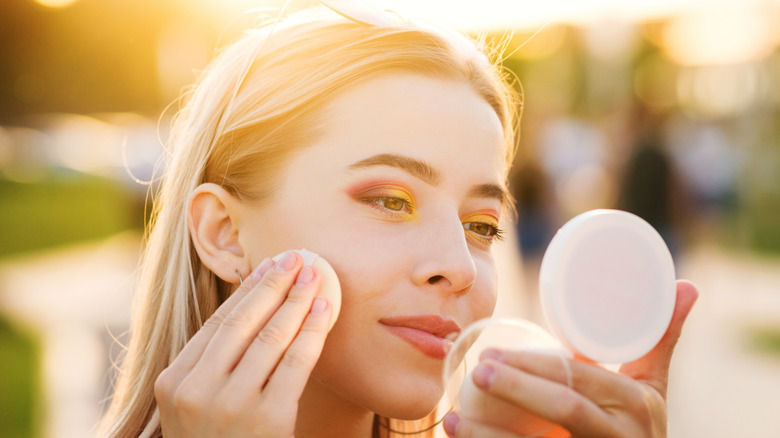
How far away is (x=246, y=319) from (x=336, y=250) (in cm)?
29

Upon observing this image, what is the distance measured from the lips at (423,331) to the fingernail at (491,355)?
315 millimetres

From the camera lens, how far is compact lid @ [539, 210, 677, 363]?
1370 millimetres

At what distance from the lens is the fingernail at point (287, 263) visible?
1613mm

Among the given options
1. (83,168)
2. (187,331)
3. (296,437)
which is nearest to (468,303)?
(296,437)

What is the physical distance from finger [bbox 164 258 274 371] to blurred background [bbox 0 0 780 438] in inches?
41.2

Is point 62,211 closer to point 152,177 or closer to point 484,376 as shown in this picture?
point 152,177

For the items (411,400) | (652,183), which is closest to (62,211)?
(652,183)

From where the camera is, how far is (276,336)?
157 centimetres

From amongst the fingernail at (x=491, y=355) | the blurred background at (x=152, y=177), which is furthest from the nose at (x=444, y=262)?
the blurred background at (x=152, y=177)

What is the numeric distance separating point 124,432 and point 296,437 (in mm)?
528

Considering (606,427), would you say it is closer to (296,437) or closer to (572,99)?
(296,437)

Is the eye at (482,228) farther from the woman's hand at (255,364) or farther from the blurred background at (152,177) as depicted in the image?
the blurred background at (152,177)

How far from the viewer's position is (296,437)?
1.95 metres

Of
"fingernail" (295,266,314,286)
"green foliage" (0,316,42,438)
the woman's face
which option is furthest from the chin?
"green foliage" (0,316,42,438)
